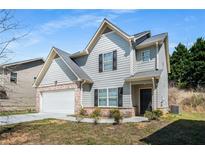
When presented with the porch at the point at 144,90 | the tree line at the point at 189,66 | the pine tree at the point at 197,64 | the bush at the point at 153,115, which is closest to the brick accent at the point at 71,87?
the porch at the point at 144,90

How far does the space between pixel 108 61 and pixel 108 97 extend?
2623 millimetres

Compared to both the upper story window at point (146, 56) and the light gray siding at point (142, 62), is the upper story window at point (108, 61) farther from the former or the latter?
the upper story window at point (146, 56)

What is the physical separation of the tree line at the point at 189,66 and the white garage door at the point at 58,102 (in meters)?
11.3

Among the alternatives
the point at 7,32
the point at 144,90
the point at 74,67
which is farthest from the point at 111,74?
the point at 7,32

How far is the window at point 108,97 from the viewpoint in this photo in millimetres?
17219

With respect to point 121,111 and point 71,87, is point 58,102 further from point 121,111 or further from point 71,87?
point 121,111

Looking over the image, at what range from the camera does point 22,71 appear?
2519 centimetres

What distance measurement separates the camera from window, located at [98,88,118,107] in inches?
678

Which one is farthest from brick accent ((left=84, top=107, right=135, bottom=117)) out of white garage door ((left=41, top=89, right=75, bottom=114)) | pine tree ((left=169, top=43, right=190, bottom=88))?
pine tree ((left=169, top=43, right=190, bottom=88))

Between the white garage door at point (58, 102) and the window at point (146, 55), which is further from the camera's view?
the white garage door at point (58, 102)

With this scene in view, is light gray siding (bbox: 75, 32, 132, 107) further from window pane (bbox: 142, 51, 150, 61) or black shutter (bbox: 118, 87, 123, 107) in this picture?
window pane (bbox: 142, 51, 150, 61)

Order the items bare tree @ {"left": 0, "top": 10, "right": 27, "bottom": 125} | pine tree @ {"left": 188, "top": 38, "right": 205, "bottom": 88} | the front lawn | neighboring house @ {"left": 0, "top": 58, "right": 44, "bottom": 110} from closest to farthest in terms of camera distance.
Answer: the front lawn → bare tree @ {"left": 0, "top": 10, "right": 27, "bottom": 125} → neighboring house @ {"left": 0, "top": 58, "right": 44, "bottom": 110} → pine tree @ {"left": 188, "top": 38, "right": 205, "bottom": 88}
